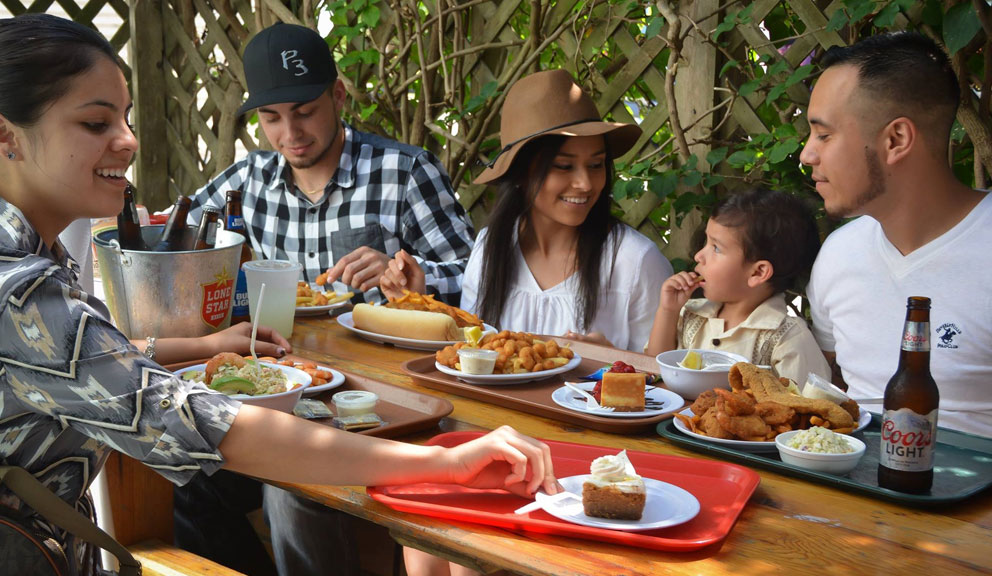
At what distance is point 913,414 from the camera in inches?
54.9

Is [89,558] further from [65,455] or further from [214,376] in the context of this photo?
[214,376]

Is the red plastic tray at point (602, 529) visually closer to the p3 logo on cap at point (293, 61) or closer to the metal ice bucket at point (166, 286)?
the metal ice bucket at point (166, 286)

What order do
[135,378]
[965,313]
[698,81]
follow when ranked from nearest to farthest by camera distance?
[135,378] → [965,313] → [698,81]

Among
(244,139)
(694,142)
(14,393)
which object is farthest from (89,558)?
(244,139)

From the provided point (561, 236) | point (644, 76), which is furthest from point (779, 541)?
point (644, 76)

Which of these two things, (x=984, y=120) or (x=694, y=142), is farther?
(x=694, y=142)

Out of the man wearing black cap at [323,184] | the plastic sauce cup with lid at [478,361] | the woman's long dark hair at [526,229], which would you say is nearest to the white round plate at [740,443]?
the plastic sauce cup with lid at [478,361]

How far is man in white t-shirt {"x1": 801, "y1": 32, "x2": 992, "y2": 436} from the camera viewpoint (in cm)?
222

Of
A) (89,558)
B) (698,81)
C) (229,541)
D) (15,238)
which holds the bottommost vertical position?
(229,541)

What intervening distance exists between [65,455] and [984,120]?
A: 2833mm

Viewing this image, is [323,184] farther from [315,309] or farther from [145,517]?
[145,517]

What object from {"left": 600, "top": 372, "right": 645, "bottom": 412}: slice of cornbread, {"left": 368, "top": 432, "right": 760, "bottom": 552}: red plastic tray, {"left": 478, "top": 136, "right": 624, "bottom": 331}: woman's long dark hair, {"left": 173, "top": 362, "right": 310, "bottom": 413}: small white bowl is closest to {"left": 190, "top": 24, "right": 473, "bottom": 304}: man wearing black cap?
{"left": 478, "top": 136, "right": 624, "bottom": 331}: woman's long dark hair

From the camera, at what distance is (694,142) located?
3521 millimetres

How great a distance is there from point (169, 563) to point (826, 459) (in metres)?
1.23
